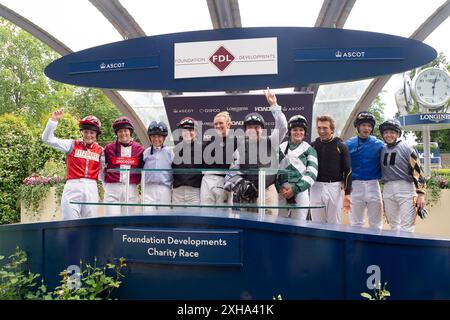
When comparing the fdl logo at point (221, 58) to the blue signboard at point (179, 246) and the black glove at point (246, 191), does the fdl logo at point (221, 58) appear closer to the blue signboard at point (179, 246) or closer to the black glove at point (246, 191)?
the black glove at point (246, 191)

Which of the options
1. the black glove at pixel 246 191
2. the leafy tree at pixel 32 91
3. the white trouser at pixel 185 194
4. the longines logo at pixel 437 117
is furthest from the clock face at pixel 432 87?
the leafy tree at pixel 32 91

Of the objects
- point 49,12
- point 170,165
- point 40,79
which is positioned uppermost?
point 40,79

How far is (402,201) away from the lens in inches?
196

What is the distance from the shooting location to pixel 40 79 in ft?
102

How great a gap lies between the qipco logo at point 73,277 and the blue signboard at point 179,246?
1.20 ft

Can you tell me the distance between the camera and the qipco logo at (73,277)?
10.7 ft

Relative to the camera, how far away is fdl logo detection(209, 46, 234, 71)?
18.8ft

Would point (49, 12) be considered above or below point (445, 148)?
above

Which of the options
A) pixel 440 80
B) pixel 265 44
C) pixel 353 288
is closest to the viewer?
pixel 353 288

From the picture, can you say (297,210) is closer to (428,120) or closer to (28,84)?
(428,120)

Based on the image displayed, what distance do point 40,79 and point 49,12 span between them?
22842mm

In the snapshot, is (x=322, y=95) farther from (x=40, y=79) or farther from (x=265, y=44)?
(x=40, y=79)
